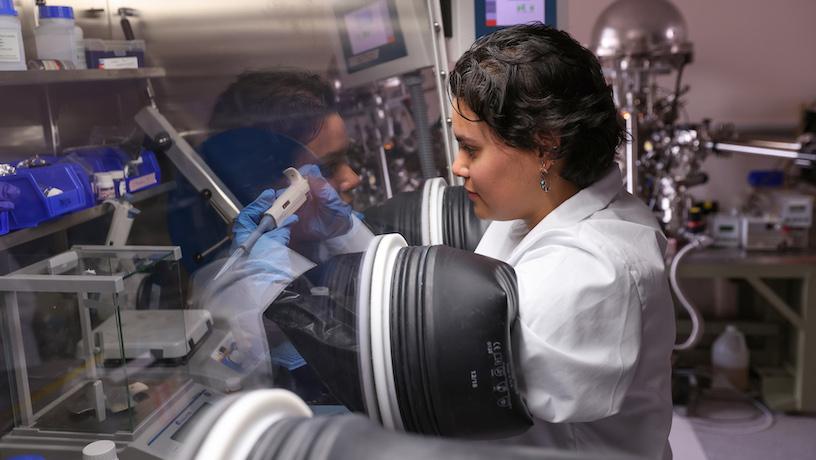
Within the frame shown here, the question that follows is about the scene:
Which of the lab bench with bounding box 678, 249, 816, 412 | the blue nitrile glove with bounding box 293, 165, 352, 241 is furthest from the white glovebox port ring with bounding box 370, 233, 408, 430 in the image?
the lab bench with bounding box 678, 249, 816, 412

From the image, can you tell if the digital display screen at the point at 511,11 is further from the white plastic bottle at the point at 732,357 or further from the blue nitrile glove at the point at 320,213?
the white plastic bottle at the point at 732,357

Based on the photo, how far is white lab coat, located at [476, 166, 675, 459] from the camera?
81 centimetres

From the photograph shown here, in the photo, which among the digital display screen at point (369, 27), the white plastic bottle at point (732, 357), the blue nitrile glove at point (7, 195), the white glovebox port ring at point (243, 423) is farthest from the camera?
the white plastic bottle at point (732, 357)

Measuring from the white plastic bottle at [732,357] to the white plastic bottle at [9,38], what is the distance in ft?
9.68

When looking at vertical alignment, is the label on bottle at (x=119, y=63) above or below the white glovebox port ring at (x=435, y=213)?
above

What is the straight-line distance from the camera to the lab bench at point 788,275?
9.27 feet

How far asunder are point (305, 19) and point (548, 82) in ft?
1.22

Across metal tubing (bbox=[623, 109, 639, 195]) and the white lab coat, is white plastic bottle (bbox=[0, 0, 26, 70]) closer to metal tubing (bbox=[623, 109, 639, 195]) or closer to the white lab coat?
the white lab coat

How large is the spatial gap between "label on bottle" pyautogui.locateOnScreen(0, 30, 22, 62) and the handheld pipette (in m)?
0.66

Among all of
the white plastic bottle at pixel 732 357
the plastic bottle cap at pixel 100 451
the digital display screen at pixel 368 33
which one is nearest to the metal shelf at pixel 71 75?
the digital display screen at pixel 368 33

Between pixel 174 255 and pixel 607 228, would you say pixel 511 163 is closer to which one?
pixel 607 228

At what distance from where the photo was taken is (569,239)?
0.88 metres

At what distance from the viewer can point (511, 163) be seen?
985mm

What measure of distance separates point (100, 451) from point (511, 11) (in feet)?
4.13
